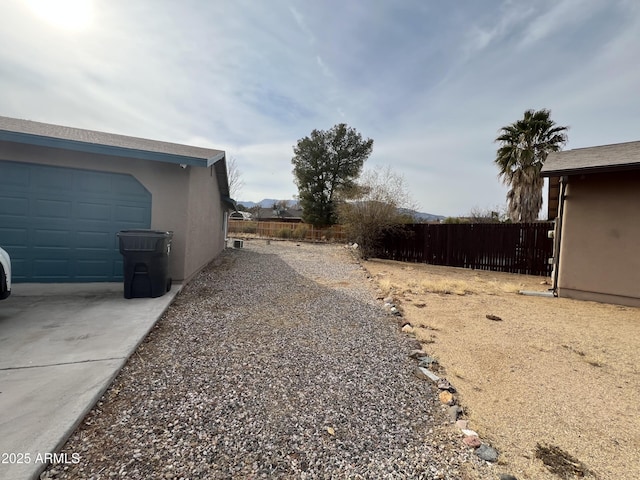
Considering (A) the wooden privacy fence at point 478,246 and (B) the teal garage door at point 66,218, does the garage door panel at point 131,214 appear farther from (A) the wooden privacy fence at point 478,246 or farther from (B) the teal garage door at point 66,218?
(A) the wooden privacy fence at point 478,246

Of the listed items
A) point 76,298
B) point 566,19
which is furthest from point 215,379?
point 566,19

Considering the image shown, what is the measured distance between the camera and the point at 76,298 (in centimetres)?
481

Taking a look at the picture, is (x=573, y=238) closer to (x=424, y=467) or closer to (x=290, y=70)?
(x=424, y=467)

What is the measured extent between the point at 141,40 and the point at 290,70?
12.6ft

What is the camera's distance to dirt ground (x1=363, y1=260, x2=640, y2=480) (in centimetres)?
198

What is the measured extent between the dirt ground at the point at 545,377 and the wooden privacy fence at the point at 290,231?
17953 millimetres

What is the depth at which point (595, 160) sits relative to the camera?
658 cm

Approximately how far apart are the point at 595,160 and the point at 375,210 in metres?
7.95

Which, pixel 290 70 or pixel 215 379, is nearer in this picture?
pixel 215 379

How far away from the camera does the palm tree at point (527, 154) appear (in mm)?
14422

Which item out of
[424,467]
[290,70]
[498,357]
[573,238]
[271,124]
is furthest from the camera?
[271,124]

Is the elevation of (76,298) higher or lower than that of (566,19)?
lower

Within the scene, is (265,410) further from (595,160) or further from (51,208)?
(595,160)

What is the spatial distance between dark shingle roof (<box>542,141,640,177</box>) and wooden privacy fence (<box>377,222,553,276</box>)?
2931mm
